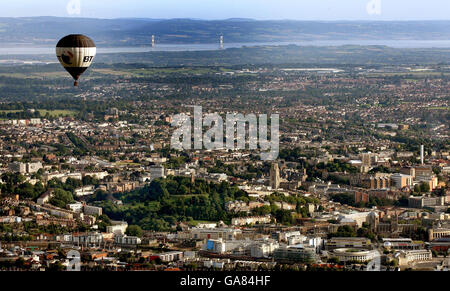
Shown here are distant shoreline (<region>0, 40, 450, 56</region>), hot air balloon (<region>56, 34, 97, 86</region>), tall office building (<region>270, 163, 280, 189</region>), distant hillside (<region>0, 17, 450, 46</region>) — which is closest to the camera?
hot air balloon (<region>56, 34, 97, 86</region>)

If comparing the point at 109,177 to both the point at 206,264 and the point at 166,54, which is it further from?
the point at 166,54

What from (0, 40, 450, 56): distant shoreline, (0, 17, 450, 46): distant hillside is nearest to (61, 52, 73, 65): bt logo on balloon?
(0, 40, 450, 56): distant shoreline

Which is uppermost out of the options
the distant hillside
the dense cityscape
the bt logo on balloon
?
the bt logo on balloon

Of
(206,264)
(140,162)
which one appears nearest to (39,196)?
(140,162)

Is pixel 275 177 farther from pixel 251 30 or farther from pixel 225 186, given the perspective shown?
pixel 251 30

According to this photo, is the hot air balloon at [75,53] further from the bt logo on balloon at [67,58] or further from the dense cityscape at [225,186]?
the dense cityscape at [225,186]

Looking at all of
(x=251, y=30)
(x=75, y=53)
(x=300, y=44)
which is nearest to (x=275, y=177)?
(x=75, y=53)

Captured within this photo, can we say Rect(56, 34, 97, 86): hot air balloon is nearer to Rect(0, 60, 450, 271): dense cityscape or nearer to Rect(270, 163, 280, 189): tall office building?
Rect(0, 60, 450, 271): dense cityscape

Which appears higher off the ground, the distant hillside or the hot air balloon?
the hot air balloon
